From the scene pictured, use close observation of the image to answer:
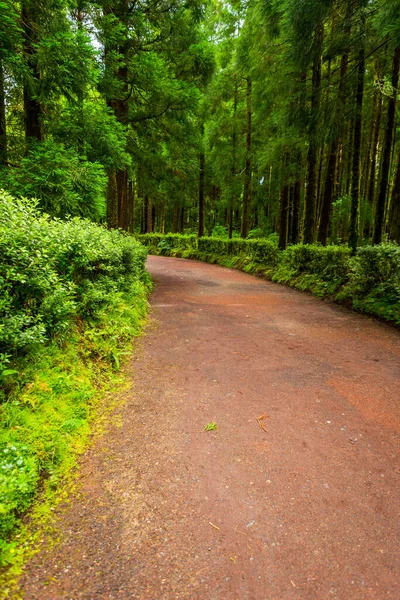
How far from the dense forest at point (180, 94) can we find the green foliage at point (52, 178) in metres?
0.03

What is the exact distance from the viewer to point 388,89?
7.32m

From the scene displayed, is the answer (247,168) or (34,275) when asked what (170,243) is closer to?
(247,168)

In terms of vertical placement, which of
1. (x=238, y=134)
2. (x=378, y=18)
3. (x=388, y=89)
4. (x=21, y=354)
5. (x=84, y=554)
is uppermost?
(x=238, y=134)

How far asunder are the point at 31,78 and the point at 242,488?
712cm

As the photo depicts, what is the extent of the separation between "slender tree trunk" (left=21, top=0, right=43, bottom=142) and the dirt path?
5.27 meters

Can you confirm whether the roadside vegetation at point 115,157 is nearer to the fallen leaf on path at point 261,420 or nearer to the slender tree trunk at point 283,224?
the slender tree trunk at point 283,224

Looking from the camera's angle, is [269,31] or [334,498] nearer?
[334,498]

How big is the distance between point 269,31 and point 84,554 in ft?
50.1

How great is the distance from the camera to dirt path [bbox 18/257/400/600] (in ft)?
6.28

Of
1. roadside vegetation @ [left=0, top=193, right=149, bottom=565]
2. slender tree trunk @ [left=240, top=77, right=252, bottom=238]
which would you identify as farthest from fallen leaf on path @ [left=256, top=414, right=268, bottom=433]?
slender tree trunk @ [left=240, top=77, right=252, bottom=238]

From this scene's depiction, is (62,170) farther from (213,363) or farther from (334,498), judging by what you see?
(334,498)

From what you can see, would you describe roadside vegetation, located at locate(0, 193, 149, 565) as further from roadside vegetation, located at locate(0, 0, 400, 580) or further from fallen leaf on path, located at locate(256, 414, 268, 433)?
fallen leaf on path, located at locate(256, 414, 268, 433)

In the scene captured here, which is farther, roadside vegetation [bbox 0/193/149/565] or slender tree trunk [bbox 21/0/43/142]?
slender tree trunk [bbox 21/0/43/142]

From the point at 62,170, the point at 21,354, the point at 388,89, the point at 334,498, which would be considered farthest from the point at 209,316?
the point at 388,89
